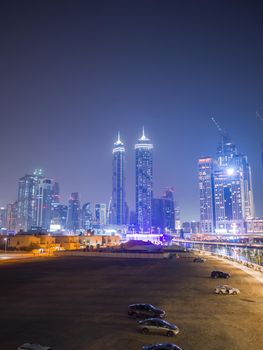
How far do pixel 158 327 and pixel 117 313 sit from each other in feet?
23.0

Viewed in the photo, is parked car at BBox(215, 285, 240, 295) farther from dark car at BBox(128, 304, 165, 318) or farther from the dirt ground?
dark car at BBox(128, 304, 165, 318)

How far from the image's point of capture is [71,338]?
914 inches

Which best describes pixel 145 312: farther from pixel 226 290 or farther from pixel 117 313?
pixel 226 290

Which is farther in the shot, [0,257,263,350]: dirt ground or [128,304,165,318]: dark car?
→ [128,304,165,318]: dark car

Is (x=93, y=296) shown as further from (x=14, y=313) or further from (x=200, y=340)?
(x=200, y=340)

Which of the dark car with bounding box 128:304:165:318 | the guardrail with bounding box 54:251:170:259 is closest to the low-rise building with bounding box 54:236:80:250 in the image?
the guardrail with bounding box 54:251:170:259

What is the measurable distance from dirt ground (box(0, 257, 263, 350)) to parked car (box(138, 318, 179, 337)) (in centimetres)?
44

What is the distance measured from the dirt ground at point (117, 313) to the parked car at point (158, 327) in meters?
0.44

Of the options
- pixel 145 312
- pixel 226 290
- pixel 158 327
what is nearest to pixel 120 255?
pixel 226 290

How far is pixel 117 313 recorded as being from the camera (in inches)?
1192

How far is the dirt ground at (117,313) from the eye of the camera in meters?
22.8

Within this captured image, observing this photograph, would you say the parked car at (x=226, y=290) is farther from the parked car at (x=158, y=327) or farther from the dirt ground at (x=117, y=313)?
the parked car at (x=158, y=327)

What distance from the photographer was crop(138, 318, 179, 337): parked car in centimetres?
2386

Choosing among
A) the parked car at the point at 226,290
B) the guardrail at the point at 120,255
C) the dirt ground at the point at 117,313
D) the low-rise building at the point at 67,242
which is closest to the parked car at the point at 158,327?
the dirt ground at the point at 117,313
